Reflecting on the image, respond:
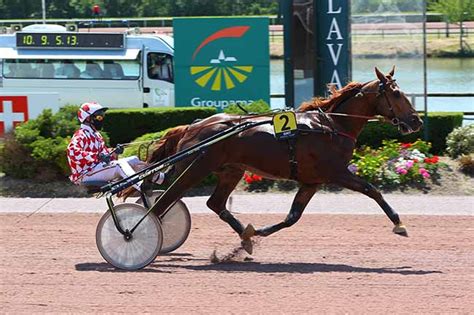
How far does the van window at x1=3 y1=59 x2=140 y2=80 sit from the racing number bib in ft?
48.4

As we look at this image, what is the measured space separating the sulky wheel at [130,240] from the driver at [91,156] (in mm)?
401

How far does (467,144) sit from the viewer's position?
1535cm

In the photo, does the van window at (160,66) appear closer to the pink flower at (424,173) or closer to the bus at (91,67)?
the bus at (91,67)

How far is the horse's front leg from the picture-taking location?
32.2 feet

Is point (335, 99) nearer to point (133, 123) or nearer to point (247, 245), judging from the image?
point (247, 245)

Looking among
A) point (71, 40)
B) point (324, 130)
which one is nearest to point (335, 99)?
point (324, 130)

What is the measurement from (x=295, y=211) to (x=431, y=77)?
22897mm

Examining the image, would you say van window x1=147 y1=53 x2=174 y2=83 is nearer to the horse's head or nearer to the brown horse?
the brown horse

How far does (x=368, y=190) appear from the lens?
9805mm

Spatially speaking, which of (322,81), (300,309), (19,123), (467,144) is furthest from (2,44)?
(300,309)

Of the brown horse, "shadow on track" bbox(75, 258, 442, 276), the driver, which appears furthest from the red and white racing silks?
"shadow on track" bbox(75, 258, 442, 276)

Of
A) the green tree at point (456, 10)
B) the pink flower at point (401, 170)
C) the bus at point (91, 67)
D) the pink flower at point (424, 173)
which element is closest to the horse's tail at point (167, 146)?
the pink flower at point (401, 170)

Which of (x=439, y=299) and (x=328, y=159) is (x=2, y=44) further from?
(x=439, y=299)

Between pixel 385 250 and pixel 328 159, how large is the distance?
4.34 ft
